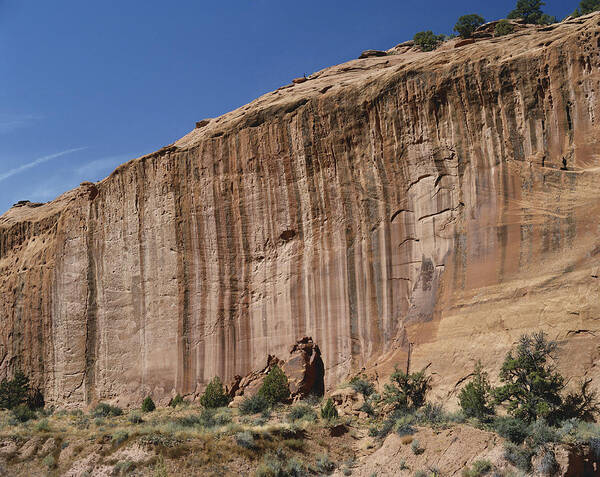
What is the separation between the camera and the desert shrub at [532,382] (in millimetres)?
17844

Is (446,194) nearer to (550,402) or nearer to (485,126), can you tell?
(485,126)

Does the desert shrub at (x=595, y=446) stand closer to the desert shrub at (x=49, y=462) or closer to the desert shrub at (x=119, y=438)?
the desert shrub at (x=119, y=438)

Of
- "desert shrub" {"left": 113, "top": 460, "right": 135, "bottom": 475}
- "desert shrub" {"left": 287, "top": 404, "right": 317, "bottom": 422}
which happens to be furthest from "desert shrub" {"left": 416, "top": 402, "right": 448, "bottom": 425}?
"desert shrub" {"left": 113, "top": 460, "right": 135, "bottom": 475}

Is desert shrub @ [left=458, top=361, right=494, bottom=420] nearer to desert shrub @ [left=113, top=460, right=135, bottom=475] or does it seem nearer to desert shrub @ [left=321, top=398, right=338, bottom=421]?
desert shrub @ [left=321, top=398, right=338, bottom=421]

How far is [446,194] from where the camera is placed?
23.7 metres

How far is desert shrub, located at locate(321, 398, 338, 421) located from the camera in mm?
22375

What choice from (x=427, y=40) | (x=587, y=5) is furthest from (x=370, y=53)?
(x=587, y=5)

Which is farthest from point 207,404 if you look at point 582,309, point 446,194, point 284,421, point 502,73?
point 502,73

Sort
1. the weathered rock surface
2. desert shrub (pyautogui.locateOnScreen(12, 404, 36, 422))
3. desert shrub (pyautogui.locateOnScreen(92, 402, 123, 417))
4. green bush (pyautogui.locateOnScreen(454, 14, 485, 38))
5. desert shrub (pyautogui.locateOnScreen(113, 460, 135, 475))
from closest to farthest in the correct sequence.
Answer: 1. desert shrub (pyautogui.locateOnScreen(113, 460, 135, 475))
2. the weathered rock surface
3. desert shrub (pyautogui.locateOnScreen(92, 402, 123, 417))
4. desert shrub (pyautogui.locateOnScreen(12, 404, 36, 422))
5. green bush (pyautogui.locateOnScreen(454, 14, 485, 38))

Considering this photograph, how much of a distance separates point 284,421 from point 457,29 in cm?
3221

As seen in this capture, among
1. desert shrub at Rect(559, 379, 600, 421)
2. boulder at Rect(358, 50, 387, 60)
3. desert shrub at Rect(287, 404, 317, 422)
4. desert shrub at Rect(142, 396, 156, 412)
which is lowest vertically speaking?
desert shrub at Rect(142, 396, 156, 412)

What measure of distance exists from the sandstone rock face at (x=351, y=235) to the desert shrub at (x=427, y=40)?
7.64m

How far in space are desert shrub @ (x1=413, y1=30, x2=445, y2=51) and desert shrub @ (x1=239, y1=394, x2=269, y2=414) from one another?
25.5m

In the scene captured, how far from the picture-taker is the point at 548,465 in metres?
15.6
